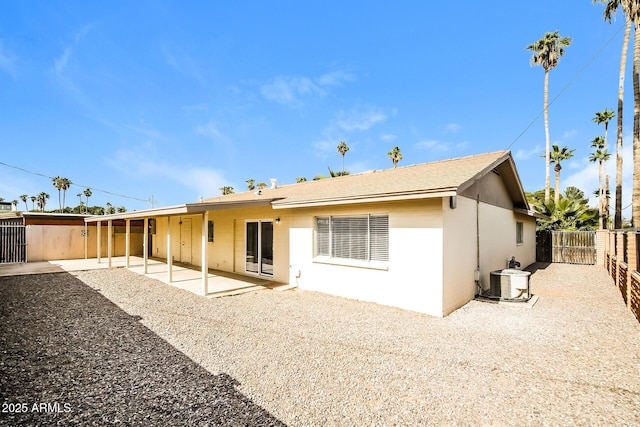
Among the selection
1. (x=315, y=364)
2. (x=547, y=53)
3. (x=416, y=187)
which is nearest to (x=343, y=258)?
(x=416, y=187)

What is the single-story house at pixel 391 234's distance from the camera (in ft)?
21.1

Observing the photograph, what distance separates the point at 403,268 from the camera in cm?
676

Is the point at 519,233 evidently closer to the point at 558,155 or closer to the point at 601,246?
the point at 601,246

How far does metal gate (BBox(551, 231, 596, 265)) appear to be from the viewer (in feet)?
53.8

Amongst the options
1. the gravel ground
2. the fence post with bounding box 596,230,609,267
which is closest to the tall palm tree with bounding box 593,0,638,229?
the fence post with bounding box 596,230,609,267

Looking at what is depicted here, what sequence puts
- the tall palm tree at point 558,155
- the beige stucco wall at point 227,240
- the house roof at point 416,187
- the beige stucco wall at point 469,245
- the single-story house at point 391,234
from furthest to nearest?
the tall palm tree at point 558,155 < the beige stucco wall at point 227,240 < the beige stucco wall at point 469,245 < the single-story house at point 391,234 < the house roof at point 416,187

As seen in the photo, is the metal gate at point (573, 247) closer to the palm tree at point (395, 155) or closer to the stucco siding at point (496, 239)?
the stucco siding at point (496, 239)

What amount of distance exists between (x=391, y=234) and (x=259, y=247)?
557 centimetres

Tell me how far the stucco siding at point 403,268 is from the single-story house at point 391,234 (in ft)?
0.07

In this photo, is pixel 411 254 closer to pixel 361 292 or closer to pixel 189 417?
pixel 361 292

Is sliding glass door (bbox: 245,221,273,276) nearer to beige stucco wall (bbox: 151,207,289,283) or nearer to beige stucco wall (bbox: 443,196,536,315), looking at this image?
beige stucco wall (bbox: 151,207,289,283)

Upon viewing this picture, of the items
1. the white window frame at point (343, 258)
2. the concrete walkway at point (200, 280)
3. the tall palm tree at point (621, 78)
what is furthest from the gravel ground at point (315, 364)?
the tall palm tree at point (621, 78)

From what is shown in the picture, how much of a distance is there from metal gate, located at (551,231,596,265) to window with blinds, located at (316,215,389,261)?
53.5ft

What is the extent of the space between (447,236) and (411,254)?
2.88 feet
